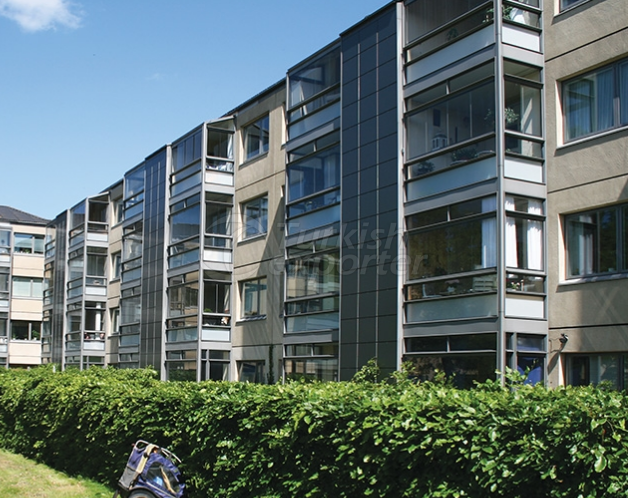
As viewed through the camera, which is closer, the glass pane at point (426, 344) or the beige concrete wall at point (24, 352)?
the glass pane at point (426, 344)

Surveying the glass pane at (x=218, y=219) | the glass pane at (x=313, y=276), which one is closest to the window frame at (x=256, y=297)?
the glass pane at (x=218, y=219)

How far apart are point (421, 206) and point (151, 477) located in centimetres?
975

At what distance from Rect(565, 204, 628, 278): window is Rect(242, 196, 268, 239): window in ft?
41.7

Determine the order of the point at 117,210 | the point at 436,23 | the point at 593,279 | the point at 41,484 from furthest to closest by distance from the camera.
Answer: the point at 117,210
the point at 436,23
the point at 593,279
the point at 41,484

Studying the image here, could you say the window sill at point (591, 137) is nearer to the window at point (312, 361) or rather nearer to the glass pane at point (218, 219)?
the window at point (312, 361)

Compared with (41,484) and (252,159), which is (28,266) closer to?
(252,159)

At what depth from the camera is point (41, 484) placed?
1341 cm

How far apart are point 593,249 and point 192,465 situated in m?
9.17

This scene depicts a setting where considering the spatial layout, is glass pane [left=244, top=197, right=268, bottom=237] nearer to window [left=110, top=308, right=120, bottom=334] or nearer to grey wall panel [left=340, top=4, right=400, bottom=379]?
grey wall panel [left=340, top=4, right=400, bottom=379]

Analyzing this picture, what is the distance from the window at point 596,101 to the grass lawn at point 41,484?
1140cm

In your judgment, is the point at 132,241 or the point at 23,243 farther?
the point at 23,243

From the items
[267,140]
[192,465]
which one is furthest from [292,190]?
[192,465]

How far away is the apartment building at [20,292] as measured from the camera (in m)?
52.6

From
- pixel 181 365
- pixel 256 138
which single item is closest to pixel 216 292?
pixel 181 365
